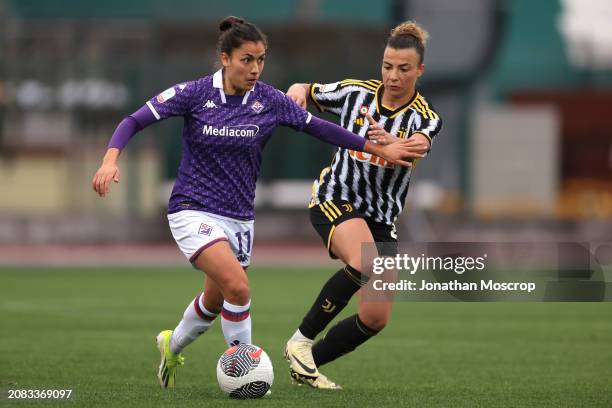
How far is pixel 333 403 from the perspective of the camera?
685 centimetres

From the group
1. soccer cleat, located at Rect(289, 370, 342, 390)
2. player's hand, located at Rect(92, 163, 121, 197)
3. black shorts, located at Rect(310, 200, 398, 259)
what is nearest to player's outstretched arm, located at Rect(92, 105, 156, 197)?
player's hand, located at Rect(92, 163, 121, 197)

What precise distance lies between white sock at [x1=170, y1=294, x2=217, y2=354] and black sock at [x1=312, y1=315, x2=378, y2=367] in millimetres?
764

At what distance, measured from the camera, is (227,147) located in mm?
7258

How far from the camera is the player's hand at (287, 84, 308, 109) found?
7.76 metres

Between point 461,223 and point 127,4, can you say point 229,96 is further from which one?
point 127,4

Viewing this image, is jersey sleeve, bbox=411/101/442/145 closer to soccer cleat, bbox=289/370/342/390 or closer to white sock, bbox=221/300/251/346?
white sock, bbox=221/300/251/346

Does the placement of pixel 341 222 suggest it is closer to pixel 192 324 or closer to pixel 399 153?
pixel 399 153

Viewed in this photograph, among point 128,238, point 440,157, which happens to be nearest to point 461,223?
point 440,157

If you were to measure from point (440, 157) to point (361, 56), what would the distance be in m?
3.24

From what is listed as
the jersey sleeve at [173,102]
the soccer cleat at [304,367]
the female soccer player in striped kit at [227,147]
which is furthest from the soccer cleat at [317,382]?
the jersey sleeve at [173,102]

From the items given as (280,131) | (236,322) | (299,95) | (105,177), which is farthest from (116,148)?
(280,131)

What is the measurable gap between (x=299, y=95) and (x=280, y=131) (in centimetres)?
2221

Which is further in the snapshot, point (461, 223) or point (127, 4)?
point (127, 4)

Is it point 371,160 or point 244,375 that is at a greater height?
point 371,160
